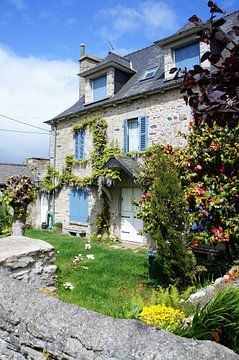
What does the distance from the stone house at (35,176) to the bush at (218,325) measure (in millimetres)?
13297

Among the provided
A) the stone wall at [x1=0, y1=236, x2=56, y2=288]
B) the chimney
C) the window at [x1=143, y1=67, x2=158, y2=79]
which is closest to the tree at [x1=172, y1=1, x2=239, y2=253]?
the stone wall at [x1=0, y1=236, x2=56, y2=288]

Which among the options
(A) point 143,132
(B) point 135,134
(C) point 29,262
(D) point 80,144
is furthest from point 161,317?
(D) point 80,144

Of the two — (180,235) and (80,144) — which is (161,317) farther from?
(80,144)

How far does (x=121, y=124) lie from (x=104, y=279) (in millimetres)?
7464

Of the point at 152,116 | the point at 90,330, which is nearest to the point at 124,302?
the point at 90,330

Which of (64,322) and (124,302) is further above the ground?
(64,322)

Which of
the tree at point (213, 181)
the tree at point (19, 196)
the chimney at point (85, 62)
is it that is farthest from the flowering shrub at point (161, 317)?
the chimney at point (85, 62)

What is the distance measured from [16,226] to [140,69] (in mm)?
9258

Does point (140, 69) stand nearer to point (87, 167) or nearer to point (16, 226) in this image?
point (87, 167)

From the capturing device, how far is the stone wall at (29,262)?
5074mm

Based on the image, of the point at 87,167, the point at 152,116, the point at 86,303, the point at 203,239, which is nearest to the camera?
the point at 86,303

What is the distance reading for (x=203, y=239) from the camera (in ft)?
19.4

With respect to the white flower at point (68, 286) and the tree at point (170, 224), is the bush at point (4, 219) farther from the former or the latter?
the tree at point (170, 224)

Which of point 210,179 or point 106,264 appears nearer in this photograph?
point 210,179
